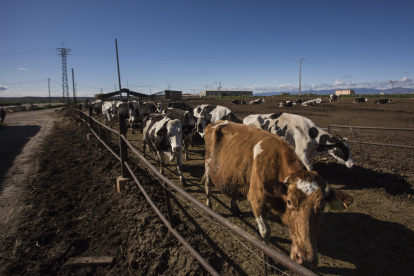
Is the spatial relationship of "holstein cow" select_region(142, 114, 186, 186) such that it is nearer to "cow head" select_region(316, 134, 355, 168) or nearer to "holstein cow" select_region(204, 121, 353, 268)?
"holstein cow" select_region(204, 121, 353, 268)

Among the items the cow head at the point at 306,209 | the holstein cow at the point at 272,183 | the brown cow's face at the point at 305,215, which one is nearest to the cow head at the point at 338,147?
the holstein cow at the point at 272,183

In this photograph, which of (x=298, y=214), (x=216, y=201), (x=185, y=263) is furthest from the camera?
(x=216, y=201)

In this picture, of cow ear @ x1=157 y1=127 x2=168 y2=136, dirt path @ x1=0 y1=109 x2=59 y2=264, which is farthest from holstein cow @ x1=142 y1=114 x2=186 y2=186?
dirt path @ x1=0 y1=109 x2=59 y2=264

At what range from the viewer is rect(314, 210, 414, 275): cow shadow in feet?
9.69

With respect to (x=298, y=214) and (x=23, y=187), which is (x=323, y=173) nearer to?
(x=298, y=214)

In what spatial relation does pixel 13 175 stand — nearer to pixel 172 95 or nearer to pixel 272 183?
pixel 272 183

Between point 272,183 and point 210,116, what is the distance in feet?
27.4

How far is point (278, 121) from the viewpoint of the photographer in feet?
21.6

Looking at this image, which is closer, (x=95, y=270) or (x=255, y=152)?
(x=95, y=270)

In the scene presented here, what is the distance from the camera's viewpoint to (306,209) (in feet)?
6.67

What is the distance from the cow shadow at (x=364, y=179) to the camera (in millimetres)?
5238

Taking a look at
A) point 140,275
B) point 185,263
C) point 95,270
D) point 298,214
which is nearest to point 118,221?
point 95,270

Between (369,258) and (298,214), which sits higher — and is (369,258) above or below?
below

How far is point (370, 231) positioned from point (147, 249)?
3.77m
